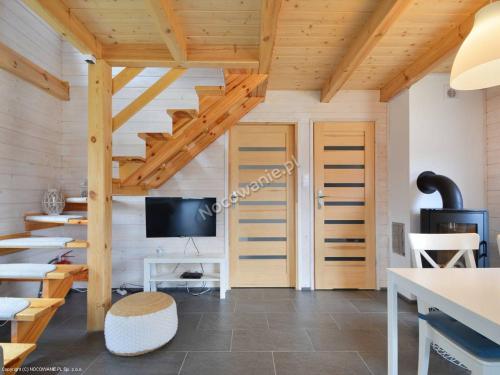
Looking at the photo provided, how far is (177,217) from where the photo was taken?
3.12 m

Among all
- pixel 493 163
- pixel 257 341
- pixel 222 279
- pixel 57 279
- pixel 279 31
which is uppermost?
pixel 279 31

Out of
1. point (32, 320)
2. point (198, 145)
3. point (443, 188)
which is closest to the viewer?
point (32, 320)

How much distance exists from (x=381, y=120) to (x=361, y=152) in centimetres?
47

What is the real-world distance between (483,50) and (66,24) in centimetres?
242

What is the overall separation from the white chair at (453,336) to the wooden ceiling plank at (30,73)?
11.5 feet

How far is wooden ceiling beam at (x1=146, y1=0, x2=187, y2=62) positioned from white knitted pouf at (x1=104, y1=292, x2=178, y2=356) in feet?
6.53

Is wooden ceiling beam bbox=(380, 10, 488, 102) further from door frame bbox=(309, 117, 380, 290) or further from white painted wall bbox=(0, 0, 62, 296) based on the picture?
white painted wall bbox=(0, 0, 62, 296)

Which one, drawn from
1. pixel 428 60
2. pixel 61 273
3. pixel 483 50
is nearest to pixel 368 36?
pixel 428 60

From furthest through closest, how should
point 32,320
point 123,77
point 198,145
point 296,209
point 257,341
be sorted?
1. point 296,209
2. point 198,145
3. point 123,77
4. point 257,341
5. point 32,320

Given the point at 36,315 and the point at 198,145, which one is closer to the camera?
the point at 36,315

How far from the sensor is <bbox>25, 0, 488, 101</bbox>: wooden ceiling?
181cm

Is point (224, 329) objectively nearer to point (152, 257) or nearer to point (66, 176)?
point (152, 257)

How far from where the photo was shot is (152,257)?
122 inches

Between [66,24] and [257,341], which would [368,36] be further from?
[257,341]
